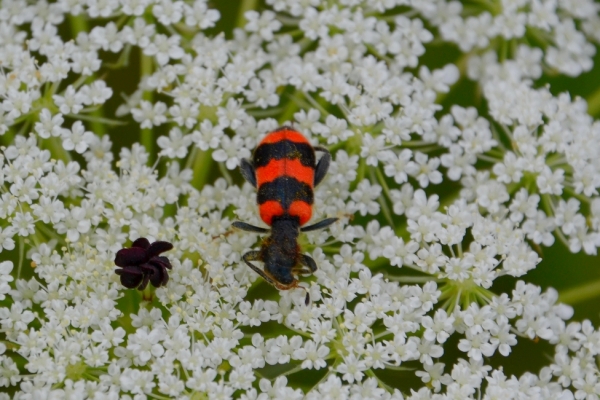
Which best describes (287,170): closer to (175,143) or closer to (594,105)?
(175,143)

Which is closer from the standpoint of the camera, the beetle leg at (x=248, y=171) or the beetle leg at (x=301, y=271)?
the beetle leg at (x=301, y=271)

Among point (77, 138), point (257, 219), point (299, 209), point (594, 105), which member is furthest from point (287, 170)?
point (594, 105)

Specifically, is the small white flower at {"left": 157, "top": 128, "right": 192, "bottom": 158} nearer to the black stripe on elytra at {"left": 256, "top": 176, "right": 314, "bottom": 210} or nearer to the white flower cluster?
the white flower cluster

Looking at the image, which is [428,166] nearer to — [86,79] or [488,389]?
[488,389]

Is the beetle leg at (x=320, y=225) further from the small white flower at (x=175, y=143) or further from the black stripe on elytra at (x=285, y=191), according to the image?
the small white flower at (x=175, y=143)

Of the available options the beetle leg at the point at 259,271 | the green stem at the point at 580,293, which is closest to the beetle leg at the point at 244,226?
the beetle leg at the point at 259,271

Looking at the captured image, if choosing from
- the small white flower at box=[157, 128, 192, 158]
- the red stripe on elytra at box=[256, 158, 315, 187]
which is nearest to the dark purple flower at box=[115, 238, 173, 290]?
the red stripe on elytra at box=[256, 158, 315, 187]
